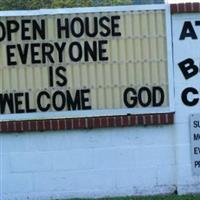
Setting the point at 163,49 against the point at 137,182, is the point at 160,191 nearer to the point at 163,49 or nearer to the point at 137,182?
the point at 137,182

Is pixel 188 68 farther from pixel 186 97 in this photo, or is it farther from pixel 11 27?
pixel 11 27

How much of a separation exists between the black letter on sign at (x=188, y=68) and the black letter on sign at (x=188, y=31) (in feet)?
0.98

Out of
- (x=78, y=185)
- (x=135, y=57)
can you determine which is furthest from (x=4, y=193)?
(x=135, y=57)

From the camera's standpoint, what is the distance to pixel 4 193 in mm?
8195

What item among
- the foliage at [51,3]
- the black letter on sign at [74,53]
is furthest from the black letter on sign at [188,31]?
the foliage at [51,3]

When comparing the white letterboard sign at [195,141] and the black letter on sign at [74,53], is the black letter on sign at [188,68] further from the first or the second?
the black letter on sign at [74,53]

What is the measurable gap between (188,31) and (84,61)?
139cm

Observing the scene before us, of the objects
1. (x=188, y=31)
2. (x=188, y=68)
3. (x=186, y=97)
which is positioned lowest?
(x=186, y=97)

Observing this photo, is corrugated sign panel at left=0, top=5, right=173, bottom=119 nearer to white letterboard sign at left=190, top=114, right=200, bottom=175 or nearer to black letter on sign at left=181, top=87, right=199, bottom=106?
black letter on sign at left=181, top=87, right=199, bottom=106

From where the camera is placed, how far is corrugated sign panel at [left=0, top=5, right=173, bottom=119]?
8.12 meters

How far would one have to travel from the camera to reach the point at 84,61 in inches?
321

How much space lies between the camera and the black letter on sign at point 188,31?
26.7ft

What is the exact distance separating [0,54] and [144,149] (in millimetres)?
2234

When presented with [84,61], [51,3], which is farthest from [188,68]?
[51,3]
